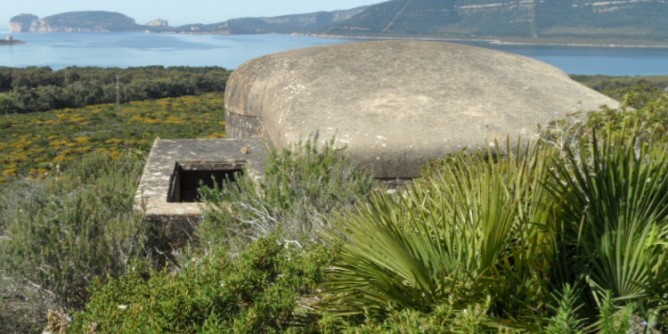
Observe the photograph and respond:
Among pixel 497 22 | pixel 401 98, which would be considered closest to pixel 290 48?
pixel 401 98

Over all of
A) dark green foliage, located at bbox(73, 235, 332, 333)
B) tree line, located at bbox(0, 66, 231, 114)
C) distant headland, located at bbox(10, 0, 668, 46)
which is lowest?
tree line, located at bbox(0, 66, 231, 114)

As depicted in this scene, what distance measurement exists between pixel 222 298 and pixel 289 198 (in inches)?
88.7

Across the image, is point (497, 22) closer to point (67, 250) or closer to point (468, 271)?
point (67, 250)

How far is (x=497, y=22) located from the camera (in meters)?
121

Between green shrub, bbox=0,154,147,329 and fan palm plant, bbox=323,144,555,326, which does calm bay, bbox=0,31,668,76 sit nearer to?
green shrub, bbox=0,154,147,329

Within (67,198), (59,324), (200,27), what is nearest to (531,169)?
(59,324)

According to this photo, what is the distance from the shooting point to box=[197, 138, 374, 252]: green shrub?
4988mm

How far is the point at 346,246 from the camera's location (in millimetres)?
3318

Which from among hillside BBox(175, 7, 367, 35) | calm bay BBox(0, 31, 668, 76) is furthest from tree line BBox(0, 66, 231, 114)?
hillside BBox(175, 7, 367, 35)

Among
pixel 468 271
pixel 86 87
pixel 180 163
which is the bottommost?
pixel 86 87

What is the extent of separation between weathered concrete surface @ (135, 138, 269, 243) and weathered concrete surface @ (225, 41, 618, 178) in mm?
374

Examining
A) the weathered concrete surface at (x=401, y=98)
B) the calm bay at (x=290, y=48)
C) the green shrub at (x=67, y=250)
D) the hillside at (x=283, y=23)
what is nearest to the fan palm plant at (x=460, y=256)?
the green shrub at (x=67, y=250)

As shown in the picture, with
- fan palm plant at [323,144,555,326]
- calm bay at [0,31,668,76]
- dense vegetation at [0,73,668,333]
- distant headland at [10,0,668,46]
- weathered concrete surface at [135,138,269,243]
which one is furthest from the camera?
distant headland at [10,0,668,46]

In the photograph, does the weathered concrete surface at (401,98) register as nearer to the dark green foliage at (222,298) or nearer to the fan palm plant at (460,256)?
the fan palm plant at (460,256)
